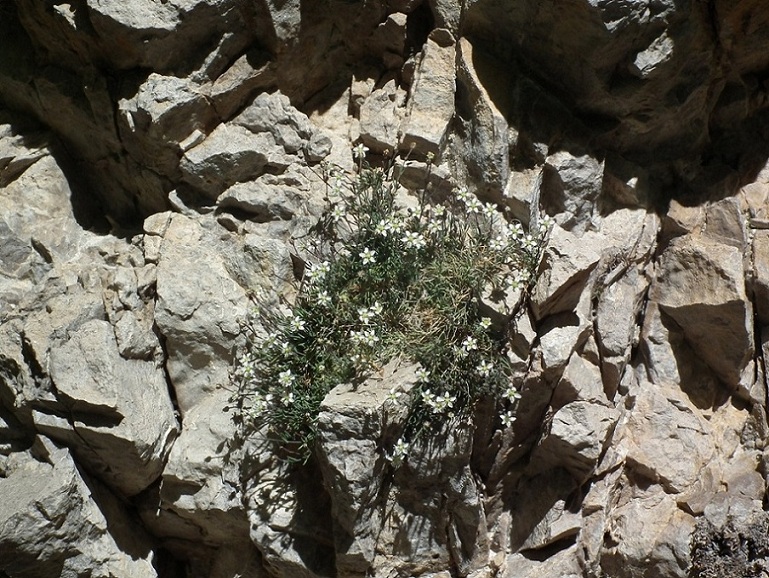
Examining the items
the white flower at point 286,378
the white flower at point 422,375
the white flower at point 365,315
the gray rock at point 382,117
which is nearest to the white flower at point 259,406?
the white flower at point 286,378

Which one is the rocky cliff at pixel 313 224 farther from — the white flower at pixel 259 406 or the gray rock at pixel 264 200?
the white flower at pixel 259 406

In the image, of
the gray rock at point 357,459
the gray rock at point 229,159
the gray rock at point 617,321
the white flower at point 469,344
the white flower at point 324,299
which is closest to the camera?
the gray rock at point 357,459

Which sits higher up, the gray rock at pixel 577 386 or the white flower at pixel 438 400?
the white flower at pixel 438 400

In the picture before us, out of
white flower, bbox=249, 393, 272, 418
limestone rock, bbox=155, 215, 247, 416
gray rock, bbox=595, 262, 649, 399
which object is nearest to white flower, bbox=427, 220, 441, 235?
gray rock, bbox=595, 262, 649, 399

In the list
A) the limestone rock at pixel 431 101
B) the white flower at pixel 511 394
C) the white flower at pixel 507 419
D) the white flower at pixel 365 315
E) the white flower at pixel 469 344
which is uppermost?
the limestone rock at pixel 431 101

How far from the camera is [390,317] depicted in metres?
5.32

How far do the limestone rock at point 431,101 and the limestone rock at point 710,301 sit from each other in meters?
1.82

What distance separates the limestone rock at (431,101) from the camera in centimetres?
579

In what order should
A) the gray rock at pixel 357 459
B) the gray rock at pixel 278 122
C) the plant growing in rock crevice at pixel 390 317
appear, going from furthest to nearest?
the gray rock at pixel 278 122
the plant growing in rock crevice at pixel 390 317
the gray rock at pixel 357 459

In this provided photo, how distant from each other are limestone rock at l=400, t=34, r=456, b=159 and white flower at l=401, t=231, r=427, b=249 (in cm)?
75

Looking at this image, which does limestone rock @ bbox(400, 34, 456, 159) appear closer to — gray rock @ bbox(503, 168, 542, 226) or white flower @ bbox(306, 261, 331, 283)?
gray rock @ bbox(503, 168, 542, 226)

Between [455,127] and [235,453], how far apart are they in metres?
2.65

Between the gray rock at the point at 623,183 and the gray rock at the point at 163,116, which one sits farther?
the gray rock at the point at 623,183

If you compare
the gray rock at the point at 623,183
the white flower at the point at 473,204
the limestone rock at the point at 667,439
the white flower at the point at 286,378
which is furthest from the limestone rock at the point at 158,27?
the limestone rock at the point at 667,439
